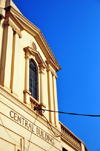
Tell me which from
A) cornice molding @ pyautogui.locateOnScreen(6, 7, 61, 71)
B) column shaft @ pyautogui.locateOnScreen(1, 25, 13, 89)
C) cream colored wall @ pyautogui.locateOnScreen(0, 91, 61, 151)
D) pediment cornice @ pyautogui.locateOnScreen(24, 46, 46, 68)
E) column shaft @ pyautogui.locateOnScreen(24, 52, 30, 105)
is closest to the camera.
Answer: cream colored wall @ pyautogui.locateOnScreen(0, 91, 61, 151)

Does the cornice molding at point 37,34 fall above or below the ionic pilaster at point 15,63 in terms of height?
above

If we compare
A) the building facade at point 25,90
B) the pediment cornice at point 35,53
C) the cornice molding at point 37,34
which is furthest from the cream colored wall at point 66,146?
the cornice molding at point 37,34

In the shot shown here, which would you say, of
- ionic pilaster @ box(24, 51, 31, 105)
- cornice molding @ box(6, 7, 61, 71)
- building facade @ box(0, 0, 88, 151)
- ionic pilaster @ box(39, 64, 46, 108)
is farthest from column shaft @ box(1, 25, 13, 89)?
ionic pilaster @ box(39, 64, 46, 108)

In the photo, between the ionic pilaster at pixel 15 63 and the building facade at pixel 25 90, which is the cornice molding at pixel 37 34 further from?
the ionic pilaster at pixel 15 63

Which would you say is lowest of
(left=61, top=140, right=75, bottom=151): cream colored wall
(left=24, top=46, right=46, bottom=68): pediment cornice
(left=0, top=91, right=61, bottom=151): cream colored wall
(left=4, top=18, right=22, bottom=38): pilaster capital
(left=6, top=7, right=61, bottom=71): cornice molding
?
(left=0, top=91, right=61, bottom=151): cream colored wall

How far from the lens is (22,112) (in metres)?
11.6

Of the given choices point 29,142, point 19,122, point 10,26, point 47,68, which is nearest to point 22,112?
point 19,122

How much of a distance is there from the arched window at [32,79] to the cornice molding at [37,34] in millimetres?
2164

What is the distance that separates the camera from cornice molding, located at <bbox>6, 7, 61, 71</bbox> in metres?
14.2

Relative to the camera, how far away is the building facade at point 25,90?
10609mm

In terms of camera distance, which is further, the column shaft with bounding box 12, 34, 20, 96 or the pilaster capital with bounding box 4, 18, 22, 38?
the pilaster capital with bounding box 4, 18, 22, 38

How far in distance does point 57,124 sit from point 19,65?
4.82 meters

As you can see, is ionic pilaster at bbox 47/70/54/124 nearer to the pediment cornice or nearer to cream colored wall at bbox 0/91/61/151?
the pediment cornice

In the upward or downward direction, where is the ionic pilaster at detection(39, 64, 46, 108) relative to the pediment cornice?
downward
